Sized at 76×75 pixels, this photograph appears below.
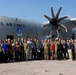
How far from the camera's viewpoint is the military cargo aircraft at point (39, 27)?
81.9ft

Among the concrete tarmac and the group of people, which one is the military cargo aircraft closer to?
the group of people

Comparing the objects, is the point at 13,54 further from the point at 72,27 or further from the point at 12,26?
the point at 72,27

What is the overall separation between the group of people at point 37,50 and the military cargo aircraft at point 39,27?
6803 millimetres

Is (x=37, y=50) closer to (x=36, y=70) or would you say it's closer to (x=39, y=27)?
(x=36, y=70)

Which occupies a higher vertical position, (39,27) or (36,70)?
(39,27)

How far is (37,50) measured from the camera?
59.0 ft

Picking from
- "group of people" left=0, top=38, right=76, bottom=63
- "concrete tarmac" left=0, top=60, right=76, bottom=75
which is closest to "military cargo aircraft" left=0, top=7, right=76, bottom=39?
"group of people" left=0, top=38, right=76, bottom=63

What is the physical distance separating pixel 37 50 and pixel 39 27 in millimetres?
10893

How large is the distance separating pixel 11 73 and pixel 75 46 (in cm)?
836

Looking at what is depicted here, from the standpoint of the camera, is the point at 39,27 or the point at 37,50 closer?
the point at 37,50

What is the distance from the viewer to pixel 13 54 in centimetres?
1648

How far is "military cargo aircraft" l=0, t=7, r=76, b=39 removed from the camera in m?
25.0

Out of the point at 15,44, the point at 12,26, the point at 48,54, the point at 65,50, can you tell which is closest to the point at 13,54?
the point at 15,44

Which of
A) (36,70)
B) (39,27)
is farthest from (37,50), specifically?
(39,27)
